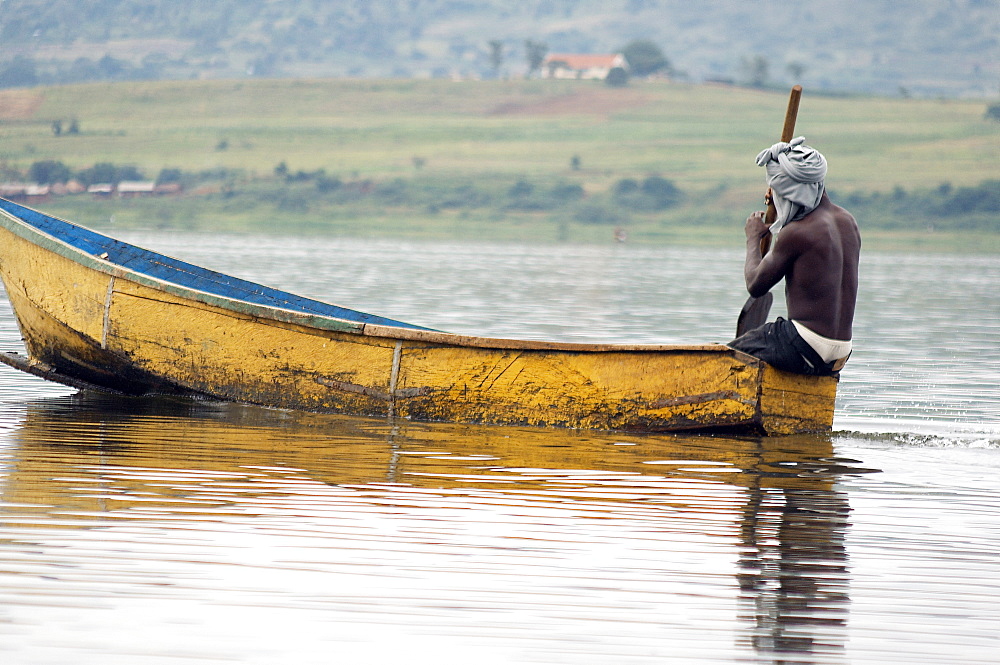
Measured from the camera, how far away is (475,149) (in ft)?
333

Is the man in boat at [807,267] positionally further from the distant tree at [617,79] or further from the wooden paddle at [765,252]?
the distant tree at [617,79]

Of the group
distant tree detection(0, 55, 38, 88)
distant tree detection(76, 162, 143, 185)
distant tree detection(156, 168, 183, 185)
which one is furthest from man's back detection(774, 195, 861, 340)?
distant tree detection(0, 55, 38, 88)

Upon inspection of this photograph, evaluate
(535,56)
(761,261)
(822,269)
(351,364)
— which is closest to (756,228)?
(761,261)

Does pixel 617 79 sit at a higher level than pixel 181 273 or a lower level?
higher

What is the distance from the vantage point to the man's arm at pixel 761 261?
8.71 metres

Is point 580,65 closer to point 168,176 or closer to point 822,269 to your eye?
point 168,176

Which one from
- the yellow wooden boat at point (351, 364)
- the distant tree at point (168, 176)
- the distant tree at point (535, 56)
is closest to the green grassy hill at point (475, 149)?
the distant tree at point (168, 176)

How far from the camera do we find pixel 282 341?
32.3 feet

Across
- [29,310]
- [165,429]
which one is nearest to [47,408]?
[29,310]

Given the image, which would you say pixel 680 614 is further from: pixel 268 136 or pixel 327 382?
pixel 268 136

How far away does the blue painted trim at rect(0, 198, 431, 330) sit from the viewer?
11641mm

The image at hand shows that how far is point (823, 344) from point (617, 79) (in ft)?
395

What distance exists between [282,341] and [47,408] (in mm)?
2012

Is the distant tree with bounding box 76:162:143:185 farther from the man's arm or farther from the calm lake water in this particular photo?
the man's arm
